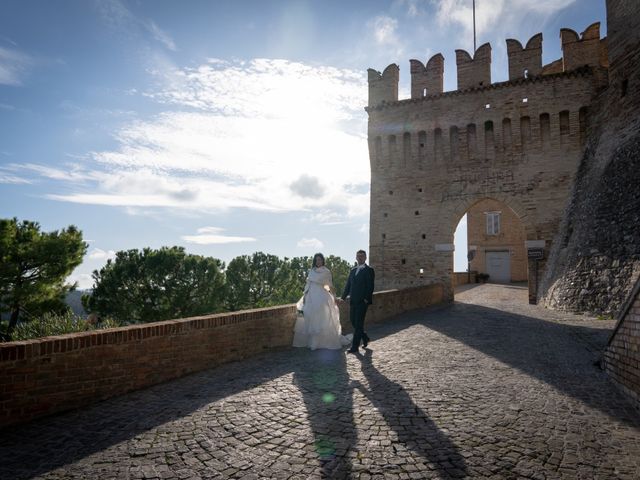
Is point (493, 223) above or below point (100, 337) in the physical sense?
above

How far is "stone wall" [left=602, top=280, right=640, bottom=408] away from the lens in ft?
15.7

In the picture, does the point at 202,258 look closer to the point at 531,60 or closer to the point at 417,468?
the point at 531,60

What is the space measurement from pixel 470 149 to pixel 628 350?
49.2ft

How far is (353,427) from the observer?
13.0 ft

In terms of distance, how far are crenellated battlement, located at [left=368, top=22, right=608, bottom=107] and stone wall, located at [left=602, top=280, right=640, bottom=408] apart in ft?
50.4

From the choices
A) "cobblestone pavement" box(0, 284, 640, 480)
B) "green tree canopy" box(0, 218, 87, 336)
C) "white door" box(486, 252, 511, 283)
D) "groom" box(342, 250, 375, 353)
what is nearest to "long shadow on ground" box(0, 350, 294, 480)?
"cobblestone pavement" box(0, 284, 640, 480)

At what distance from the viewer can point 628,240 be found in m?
11.3

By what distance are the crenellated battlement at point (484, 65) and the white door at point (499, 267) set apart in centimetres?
1656

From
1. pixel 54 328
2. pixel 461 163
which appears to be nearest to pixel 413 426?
pixel 461 163

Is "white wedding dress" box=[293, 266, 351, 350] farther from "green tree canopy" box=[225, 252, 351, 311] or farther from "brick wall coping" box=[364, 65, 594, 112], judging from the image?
"green tree canopy" box=[225, 252, 351, 311]

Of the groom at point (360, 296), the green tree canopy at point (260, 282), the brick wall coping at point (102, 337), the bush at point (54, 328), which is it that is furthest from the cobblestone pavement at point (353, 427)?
the green tree canopy at point (260, 282)

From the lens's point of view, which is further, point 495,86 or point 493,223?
point 493,223

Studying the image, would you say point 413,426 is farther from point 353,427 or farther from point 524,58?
point 524,58

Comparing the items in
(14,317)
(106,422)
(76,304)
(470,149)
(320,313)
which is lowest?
(76,304)
